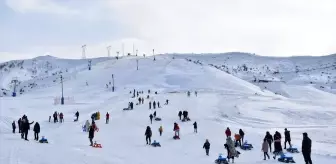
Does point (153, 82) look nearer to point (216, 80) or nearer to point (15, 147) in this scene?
point (216, 80)

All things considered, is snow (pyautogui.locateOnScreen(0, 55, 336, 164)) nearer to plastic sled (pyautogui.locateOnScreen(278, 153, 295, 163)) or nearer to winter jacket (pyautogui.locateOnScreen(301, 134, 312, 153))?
plastic sled (pyautogui.locateOnScreen(278, 153, 295, 163))

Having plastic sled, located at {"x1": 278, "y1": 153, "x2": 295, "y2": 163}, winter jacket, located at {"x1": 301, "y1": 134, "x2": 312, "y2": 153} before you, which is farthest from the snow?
winter jacket, located at {"x1": 301, "y1": 134, "x2": 312, "y2": 153}

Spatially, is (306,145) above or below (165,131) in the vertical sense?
above

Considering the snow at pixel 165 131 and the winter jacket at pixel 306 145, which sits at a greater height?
the winter jacket at pixel 306 145

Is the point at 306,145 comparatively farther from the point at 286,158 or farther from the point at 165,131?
the point at 165,131

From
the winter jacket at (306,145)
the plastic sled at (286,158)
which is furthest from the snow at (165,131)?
the winter jacket at (306,145)

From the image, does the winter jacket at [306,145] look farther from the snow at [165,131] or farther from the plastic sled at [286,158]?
the snow at [165,131]

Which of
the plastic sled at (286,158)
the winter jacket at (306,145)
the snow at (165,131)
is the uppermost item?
the winter jacket at (306,145)

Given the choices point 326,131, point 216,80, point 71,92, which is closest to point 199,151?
point 326,131

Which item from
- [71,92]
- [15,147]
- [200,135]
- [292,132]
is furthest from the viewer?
[71,92]

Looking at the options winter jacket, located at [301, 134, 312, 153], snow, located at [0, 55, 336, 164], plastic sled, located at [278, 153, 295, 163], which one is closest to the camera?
winter jacket, located at [301, 134, 312, 153]

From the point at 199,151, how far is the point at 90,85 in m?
97.8

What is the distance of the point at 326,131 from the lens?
44.1 m

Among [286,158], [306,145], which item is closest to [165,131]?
[286,158]
